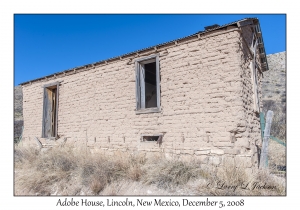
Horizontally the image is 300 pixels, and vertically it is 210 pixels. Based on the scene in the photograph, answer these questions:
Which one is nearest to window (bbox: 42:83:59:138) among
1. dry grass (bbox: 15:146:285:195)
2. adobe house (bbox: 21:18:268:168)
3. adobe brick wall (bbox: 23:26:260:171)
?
adobe house (bbox: 21:18:268:168)

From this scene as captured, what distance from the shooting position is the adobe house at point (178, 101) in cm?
523

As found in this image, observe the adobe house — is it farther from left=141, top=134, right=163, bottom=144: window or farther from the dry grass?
the dry grass

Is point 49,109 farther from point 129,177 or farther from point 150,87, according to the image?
point 129,177

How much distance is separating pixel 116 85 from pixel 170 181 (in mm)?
3576

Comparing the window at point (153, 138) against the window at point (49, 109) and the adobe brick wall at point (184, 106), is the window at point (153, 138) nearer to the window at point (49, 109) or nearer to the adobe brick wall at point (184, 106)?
the adobe brick wall at point (184, 106)

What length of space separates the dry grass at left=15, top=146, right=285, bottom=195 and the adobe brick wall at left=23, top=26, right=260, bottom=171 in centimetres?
48

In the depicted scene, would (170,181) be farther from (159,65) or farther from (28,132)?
(28,132)

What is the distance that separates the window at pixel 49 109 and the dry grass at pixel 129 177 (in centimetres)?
271

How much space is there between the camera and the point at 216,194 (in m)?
4.23

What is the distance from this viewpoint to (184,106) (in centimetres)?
580

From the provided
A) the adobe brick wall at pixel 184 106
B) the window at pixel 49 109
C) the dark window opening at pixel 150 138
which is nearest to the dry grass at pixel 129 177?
the adobe brick wall at pixel 184 106

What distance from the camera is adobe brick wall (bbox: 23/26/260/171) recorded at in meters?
5.20

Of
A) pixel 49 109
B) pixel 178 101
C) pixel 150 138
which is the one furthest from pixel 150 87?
pixel 49 109
